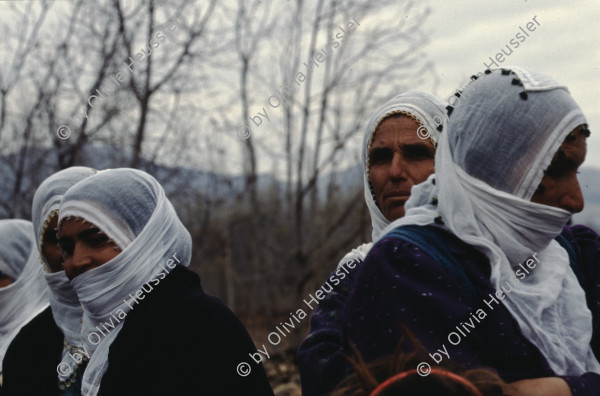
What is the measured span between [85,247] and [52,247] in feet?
2.36

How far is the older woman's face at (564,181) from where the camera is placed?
5.58 feet

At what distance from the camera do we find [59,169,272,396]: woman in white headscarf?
8.08ft

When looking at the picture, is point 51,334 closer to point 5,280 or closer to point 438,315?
point 5,280

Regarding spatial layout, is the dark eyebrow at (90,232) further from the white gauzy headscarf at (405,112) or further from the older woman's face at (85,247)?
the white gauzy headscarf at (405,112)

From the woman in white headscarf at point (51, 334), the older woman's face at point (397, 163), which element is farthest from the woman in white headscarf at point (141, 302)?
the older woman's face at point (397, 163)

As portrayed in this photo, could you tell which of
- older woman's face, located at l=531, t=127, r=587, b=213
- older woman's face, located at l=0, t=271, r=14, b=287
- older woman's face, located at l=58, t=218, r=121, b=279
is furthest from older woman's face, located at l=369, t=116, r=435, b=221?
older woman's face, located at l=0, t=271, r=14, b=287

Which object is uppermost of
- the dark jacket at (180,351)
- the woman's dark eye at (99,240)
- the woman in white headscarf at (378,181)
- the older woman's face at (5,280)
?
the woman in white headscarf at (378,181)

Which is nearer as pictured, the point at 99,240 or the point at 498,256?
the point at 498,256

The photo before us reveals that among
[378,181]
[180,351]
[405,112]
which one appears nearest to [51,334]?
[180,351]

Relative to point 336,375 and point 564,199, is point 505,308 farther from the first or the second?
point 336,375

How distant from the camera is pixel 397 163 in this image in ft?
8.24

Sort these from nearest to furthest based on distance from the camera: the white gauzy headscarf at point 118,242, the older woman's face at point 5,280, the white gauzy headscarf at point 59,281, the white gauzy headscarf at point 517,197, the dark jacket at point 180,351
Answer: the white gauzy headscarf at point 517,197
the dark jacket at point 180,351
the white gauzy headscarf at point 118,242
the white gauzy headscarf at point 59,281
the older woman's face at point 5,280

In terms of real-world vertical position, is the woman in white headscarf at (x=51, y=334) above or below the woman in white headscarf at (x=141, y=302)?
below

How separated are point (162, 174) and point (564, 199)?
24.4 ft
